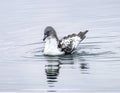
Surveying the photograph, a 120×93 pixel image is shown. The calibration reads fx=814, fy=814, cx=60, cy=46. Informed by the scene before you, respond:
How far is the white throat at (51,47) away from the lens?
25.5m

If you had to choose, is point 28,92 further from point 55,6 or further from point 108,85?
point 55,6

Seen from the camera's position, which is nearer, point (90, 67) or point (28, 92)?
point (28, 92)

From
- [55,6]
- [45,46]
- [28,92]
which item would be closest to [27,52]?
[45,46]

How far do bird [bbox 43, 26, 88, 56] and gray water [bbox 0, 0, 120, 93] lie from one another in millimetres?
272

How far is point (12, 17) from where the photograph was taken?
3094cm

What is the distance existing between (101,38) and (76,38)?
1.09m

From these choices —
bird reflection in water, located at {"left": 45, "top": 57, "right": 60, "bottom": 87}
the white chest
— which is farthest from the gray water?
the white chest

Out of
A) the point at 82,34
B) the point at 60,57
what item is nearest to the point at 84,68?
the point at 60,57

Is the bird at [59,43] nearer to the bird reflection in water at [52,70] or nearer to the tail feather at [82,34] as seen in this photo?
the tail feather at [82,34]

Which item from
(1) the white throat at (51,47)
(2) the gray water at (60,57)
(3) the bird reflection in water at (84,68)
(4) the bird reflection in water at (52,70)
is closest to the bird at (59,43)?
(1) the white throat at (51,47)

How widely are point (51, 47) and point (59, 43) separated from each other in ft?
1.31

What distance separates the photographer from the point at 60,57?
2505 centimetres

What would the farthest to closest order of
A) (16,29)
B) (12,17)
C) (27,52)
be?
(12,17) → (16,29) → (27,52)

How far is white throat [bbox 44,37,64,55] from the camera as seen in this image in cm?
2550
